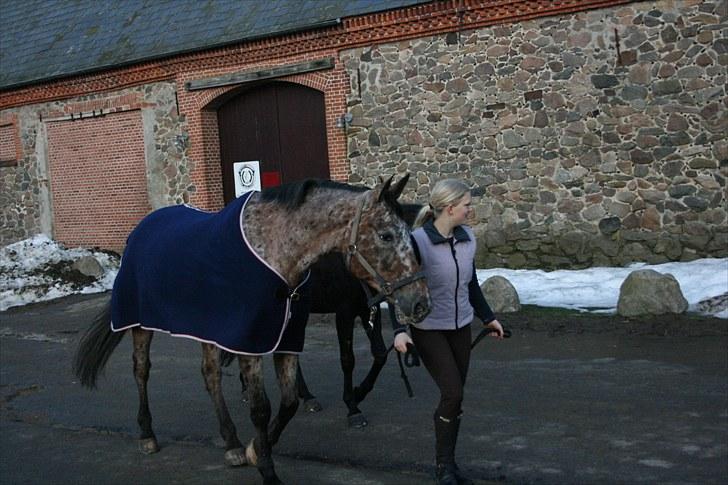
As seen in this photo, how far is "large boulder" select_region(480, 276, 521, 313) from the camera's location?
11922 mm

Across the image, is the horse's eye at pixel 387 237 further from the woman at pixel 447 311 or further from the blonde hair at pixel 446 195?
the blonde hair at pixel 446 195

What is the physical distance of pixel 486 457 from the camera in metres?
6.07

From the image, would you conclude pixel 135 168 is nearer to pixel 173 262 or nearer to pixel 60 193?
pixel 60 193

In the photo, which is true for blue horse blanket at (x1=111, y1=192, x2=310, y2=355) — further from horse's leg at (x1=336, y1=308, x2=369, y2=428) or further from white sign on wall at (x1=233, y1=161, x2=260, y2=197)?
white sign on wall at (x1=233, y1=161, x2=260, y2=197)

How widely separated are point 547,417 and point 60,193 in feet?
58.4

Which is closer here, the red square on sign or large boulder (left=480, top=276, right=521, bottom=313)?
large boulder (left=480, top=276, right=521, bottom=313)

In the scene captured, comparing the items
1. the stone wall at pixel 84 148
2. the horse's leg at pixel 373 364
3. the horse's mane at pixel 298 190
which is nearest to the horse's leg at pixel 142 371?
the horse's leg at pixel 373 364

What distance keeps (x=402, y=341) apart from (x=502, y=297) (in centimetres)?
692

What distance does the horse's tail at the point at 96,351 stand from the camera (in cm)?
756

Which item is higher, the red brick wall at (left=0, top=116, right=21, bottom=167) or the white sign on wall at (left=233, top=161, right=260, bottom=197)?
the red brick wall at (left=0, top=116, right=21, bottom=167)

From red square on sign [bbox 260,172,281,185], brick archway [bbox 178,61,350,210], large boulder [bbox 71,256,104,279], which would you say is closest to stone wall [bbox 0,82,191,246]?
brick archway [bbox 178,61,350,210]

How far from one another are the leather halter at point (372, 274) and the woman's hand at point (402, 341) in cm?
23

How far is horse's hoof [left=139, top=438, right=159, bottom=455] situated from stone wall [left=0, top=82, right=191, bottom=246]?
515 inches

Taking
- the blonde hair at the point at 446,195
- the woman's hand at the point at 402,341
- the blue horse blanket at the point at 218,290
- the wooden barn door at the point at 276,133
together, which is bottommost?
the woman's hand at the point at 402,341
